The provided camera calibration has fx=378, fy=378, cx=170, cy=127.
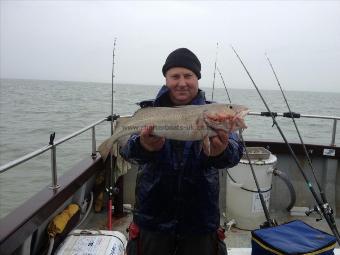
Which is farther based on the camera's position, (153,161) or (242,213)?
(242,213)

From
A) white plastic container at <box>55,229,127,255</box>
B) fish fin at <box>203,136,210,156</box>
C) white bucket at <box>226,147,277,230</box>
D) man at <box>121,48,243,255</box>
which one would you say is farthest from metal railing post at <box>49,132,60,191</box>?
white bucket at <box>226,147,277,230</box>

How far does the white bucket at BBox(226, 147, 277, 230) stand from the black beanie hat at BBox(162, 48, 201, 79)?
2.54m

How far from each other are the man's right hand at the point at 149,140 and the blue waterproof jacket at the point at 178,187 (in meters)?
0.05

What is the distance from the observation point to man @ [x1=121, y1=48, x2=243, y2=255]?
2682 mm

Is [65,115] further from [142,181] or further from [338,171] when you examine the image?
[142,181]

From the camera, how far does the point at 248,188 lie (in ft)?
17.1

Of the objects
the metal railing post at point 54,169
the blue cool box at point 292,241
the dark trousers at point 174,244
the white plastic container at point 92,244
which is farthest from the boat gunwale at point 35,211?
the blue cool box at point 292,241

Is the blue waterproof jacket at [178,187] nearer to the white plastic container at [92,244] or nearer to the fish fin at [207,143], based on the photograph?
the fish fin at [207,143]

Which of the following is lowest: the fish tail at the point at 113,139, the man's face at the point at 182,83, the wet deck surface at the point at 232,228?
the wet deck surface at the point at 232,228

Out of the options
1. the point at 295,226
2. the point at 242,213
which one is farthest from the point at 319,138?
the point at 295,226

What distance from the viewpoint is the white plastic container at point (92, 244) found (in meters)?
3.63

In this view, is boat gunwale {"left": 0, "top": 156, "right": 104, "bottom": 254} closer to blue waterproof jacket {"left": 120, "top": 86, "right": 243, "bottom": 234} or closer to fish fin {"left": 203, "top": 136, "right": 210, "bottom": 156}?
blue waterproof jacket {"left": 120, "top": 86, "right": 243, "bottom": 234}

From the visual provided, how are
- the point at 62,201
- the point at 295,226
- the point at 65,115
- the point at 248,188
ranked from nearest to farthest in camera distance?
the point at 295,226, the point at 62,201, the point at 248,188, the point at 65,115

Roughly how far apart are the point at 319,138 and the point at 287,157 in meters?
12.8
